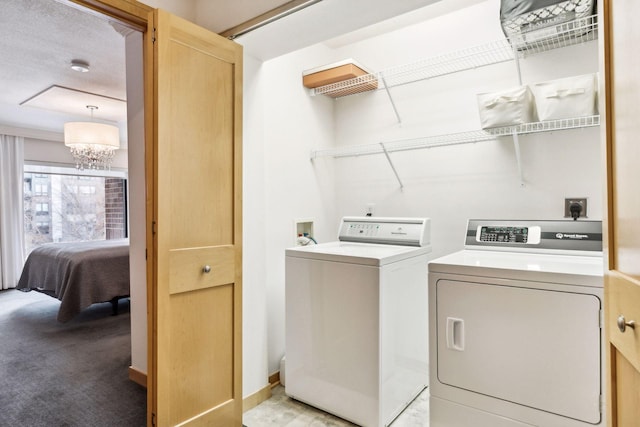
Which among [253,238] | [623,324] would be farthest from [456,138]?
[623,324]

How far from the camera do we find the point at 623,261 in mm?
835

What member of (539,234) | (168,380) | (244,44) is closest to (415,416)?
(539,234)

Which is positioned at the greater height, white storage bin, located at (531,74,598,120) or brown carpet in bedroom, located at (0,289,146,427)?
white storage bin, located at (531,74,598,120)

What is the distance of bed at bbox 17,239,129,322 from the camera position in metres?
3.52

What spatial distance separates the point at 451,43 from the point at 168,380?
2.69 metres

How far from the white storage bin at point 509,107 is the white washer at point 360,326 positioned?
2.36 ft

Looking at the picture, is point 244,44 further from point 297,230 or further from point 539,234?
point 539,234

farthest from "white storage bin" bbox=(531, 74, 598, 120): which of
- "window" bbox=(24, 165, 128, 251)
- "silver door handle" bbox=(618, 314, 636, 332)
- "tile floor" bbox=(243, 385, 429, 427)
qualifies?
"window" bbox=(24, 165, 128, 251)

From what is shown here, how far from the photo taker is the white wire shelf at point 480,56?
6.34 ft

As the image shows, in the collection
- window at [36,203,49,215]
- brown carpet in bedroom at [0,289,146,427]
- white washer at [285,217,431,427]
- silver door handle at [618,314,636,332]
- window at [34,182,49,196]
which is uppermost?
window at [34,182,49,196]

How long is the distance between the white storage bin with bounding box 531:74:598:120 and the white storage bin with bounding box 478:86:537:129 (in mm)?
63

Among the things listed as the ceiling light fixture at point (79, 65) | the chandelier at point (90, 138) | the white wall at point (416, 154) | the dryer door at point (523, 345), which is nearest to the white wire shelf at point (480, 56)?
the white wall at point (416, 154)

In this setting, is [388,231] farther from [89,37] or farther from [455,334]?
[89,37]

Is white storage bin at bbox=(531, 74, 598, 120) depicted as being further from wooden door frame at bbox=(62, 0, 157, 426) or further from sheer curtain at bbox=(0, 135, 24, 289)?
sheer curtain at bbox=(0, 135, 24, 289)
